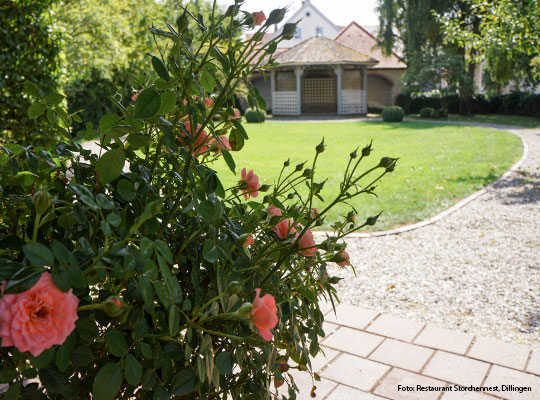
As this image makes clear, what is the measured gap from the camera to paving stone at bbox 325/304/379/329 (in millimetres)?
3281

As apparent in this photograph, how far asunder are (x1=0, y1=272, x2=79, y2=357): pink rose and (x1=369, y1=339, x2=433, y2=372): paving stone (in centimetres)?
234

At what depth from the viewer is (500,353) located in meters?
2.86

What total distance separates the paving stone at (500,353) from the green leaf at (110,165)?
2549mm

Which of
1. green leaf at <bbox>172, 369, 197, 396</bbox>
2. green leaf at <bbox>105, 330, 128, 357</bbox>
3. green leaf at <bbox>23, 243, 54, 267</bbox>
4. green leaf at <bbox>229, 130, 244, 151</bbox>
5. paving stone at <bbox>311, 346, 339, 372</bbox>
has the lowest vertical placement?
paving stone at <bbox>311, 346, 339, 372</bbox>

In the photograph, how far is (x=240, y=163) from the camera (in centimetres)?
1108

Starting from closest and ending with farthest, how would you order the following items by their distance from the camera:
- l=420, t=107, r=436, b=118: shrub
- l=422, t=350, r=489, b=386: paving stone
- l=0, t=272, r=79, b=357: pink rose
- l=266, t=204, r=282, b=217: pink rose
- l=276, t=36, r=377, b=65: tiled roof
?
1. l=0, t=272, r=79, b=357: pink rose
2. l=266, t=204, r=282, b=217: pink rose
3. l=422, t=350, r=489, b=386: paving stone
4. l=420, t=107, r=436, b=118: shrub
5. l=276, t=36, r=377, b=65: tiled roof

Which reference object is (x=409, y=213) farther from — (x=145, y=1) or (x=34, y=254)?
(x=145, y=1)

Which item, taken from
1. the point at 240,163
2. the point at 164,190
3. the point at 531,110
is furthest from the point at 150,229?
the point at 531,110

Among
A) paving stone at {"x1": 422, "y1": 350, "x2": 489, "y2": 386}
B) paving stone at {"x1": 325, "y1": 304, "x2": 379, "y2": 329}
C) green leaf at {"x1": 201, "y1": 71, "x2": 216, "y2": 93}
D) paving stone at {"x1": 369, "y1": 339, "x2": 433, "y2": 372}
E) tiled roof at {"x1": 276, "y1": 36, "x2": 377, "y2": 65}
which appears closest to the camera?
green leaf at {"x1": 201, "y1": 71, "x2": 216, "y2": 93}

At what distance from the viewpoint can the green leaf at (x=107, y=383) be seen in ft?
2.76

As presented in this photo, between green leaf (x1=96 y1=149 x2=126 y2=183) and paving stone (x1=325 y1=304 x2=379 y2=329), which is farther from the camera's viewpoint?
paving stone (x1=325 y1=304 x2=379 y2=329)

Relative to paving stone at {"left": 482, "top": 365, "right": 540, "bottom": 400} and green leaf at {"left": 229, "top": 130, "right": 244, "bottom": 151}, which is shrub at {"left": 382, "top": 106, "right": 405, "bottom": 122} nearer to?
paving stone at {"left": 482, "top": 365, "right": 540, "bottom": 400}

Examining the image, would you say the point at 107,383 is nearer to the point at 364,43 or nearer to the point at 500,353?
the point at 500,353

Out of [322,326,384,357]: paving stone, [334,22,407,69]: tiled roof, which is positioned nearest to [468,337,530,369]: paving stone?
[322,326,384,357]: paving stone
